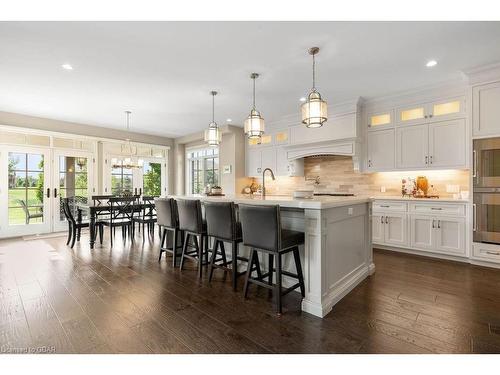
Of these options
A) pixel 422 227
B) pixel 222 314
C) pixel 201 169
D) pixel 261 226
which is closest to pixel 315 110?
pixel 261 226

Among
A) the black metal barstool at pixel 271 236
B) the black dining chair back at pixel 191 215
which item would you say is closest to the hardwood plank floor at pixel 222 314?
the black metal barstool at pixel 271 236

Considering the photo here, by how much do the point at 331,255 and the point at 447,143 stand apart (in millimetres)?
3054

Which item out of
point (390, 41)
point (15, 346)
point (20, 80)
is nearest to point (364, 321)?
point (15, 346)

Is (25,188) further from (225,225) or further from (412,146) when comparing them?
(412,146)

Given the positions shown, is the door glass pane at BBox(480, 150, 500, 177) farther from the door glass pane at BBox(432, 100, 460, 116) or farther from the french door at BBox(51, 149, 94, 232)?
the french door at BBox(51, 149, 94, 232)

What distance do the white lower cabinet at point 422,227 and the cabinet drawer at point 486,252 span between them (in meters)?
0.14

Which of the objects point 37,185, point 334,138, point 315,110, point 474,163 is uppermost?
point 334,138

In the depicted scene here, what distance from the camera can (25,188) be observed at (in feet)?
18.6

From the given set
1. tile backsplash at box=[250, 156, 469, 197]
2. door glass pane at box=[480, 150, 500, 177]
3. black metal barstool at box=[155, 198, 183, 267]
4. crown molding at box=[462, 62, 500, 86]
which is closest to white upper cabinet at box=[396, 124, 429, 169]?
tile backsplash at box=[250, 156, 469, 197]

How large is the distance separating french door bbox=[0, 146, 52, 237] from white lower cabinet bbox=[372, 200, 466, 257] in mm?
7050

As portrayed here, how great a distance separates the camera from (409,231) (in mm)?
4184

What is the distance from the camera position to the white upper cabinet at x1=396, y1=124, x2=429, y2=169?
420cm
